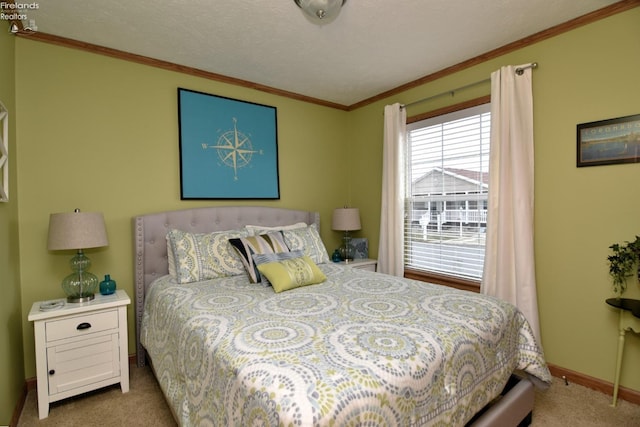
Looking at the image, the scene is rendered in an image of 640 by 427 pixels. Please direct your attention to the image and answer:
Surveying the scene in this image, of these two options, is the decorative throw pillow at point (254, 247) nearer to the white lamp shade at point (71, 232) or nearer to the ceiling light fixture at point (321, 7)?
the white lamp shade at point (71, 232)

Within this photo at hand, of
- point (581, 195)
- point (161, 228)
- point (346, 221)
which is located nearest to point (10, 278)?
point (161, 228)

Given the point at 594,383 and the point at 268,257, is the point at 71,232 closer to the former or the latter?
the point at 268,257

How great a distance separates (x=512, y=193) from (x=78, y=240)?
10.2ft

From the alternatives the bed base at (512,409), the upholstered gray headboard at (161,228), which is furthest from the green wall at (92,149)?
the bed base at (512,409)

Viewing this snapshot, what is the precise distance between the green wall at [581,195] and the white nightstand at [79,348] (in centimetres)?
311

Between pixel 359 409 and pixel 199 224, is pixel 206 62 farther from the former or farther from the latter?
pixel 359 409

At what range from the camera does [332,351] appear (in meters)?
1.25

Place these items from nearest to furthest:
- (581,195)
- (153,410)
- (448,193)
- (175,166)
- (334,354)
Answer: (334,354) → (153,410) → (581,195) → (175,166) → (448,193)

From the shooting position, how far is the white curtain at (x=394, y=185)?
337 cm

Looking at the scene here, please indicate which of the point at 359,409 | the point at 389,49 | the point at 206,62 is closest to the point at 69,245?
the point at 206,62

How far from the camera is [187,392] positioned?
1.48 metres

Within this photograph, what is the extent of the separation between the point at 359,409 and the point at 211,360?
0.66 m

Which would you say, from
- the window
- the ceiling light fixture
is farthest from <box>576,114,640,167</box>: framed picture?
the ceiling light fixture

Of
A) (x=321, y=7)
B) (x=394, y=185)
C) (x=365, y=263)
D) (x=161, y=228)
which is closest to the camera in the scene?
(x=321, y=7)
